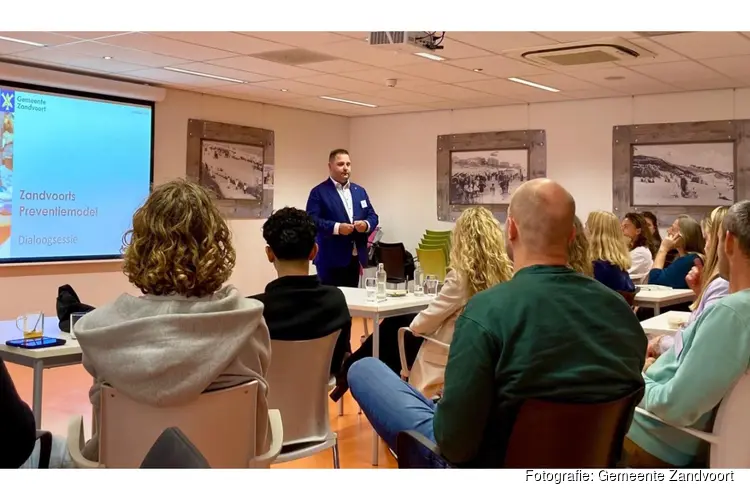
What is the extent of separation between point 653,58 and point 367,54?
2427mm

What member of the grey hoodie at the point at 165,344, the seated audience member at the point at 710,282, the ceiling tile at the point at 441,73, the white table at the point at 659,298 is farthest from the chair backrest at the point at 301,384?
the ceiling tile at the point at 441,73

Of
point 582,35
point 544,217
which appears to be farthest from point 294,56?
point 544,217

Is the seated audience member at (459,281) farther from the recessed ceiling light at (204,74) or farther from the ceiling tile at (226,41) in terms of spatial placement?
the recessed ceiling light at (204,74)

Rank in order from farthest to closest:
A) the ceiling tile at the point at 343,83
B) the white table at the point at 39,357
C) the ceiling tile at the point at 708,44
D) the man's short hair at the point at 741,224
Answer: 1. the ceiling tile at the point at 343,83
2. the ceiling tile at the point at 708,44
3. the white table at the point at 39,357
4. the man's short hair at the point at 741,224

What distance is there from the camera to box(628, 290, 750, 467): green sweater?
6.87 ft

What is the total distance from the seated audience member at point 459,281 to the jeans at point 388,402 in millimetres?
879

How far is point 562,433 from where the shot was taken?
1.69 metres

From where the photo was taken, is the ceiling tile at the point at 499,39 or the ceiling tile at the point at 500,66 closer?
the ceiling tile at the point at 499,39

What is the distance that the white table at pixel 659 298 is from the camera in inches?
190

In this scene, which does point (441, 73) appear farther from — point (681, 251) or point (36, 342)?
point (36, 342)

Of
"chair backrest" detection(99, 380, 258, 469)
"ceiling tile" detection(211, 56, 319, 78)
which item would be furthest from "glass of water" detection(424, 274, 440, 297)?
"ceiling tile" detection(211, 56, 319, 78)

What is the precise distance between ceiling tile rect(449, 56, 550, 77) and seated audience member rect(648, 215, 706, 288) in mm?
1926
